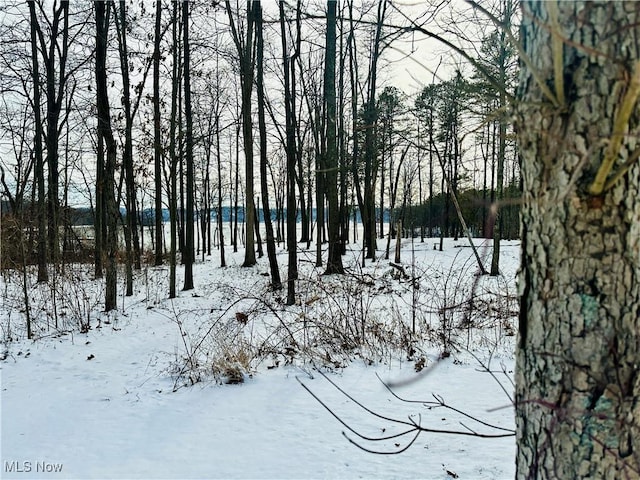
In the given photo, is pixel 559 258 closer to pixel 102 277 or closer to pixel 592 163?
pixel 592 163

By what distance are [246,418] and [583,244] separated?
2841 mm

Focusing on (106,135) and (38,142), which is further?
(38,142)

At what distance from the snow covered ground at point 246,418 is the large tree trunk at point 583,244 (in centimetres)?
43

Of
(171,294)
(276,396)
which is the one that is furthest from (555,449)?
(171,294)

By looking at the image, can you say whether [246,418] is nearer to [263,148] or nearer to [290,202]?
[290,202]

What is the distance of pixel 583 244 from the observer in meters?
0.86

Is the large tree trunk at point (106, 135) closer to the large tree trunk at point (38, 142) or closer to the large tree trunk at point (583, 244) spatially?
the large tree trunk at point (38, 142)

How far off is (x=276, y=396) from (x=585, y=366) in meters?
2.94

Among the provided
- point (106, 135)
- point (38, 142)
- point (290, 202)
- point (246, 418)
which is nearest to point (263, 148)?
point (290, 202)

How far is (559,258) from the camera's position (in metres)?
0.89

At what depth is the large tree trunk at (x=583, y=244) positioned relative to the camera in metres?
0.81

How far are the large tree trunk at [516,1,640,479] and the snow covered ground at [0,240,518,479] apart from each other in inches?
Result: 16.8

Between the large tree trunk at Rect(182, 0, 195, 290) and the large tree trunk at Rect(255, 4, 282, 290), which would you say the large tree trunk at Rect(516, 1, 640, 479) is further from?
the large tree trunk at Rect(182, 0, 195, 290)

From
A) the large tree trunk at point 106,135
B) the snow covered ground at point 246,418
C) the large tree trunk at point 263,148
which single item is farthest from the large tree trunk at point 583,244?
the large tree trunk at point 106,135
